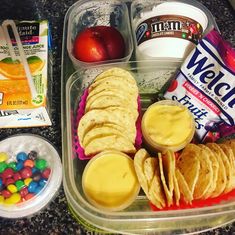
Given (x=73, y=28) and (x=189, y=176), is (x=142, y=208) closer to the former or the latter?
(x=189, y=176)

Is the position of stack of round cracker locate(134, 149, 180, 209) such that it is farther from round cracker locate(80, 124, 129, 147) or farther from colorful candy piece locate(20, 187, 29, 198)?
colorful candy piece locate(20, 187, 29, 198)

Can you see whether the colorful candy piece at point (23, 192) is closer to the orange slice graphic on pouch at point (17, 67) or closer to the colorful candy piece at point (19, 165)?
the colorful candy piece at point (19, 165)

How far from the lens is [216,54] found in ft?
2.38

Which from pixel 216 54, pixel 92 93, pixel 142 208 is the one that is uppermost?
pixel 216 54

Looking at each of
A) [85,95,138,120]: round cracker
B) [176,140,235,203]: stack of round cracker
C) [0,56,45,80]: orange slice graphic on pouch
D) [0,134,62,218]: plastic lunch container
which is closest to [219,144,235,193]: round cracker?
[176,140,235,203]: stack of round cracker

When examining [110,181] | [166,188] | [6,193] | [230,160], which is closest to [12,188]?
[6,193]

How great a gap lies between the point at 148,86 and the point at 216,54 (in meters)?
0.22

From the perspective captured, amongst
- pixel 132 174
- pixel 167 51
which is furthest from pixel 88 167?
pixel 167 51

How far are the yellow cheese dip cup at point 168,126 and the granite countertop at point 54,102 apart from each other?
19 centimetres

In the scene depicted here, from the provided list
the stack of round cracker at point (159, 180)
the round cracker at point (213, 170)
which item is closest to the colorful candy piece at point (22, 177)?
the stack of round cracker at point (159, 180)

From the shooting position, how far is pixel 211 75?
75cm

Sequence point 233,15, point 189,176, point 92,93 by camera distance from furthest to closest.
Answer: point 233,15 → point 92,93 → point 189,176

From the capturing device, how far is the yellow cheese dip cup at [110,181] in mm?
684

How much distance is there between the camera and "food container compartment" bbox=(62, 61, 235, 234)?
637mm
